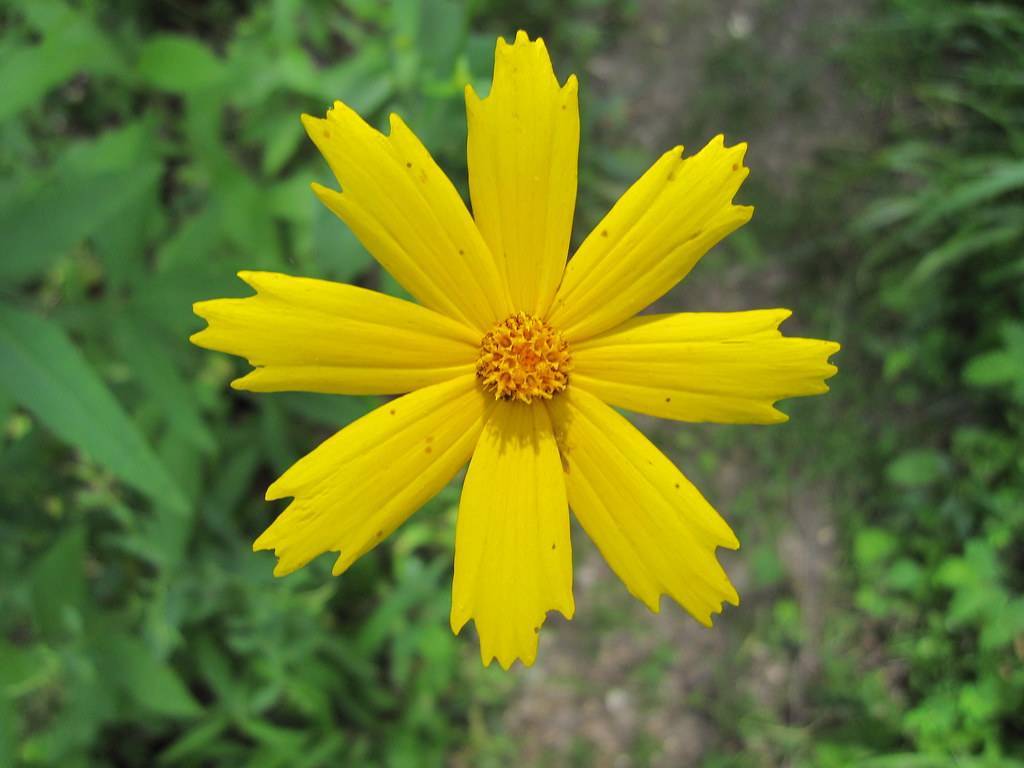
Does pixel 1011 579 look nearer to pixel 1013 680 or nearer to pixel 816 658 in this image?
pixel 1013 680

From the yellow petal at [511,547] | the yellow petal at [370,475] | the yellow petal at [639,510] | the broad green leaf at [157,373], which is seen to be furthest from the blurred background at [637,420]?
the yellow petal at [639,510]

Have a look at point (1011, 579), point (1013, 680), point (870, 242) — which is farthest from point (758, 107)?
point (1013, 680)

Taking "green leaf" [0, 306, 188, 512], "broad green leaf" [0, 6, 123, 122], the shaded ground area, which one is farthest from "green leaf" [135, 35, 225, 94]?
the shaded ground area

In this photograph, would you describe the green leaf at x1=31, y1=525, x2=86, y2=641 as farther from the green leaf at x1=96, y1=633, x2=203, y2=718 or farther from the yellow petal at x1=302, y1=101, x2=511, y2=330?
the yellow petal at x1=302, y1=101, x2=511, y2=330

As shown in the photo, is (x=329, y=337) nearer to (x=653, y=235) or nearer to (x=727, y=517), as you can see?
(x=653, y=235)

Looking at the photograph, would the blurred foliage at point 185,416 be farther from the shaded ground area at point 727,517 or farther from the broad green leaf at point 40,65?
the shaded ground area at point 727,517
